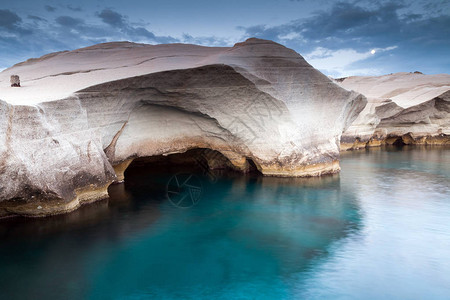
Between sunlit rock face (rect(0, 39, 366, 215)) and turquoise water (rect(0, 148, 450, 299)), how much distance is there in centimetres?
105

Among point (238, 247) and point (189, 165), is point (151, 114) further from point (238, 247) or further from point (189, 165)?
point (238, 247)

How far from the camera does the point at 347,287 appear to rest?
5.44 m

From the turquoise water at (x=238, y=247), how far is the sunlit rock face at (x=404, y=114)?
11203 mm

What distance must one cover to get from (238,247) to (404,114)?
62.7 feet

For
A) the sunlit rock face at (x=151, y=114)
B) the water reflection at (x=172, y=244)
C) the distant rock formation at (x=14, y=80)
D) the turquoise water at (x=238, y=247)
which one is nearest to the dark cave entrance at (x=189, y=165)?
the sunlit rock face at (x=151, y=114)

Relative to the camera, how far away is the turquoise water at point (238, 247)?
529cm

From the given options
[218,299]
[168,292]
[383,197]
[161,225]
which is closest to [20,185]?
[161,225]

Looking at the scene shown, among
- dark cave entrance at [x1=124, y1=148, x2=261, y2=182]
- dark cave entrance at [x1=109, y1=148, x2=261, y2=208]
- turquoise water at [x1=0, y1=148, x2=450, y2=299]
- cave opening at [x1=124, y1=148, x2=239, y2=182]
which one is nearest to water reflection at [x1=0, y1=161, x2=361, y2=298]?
turquoise water at [x1=0, y1=148, x2=450, y2=299]

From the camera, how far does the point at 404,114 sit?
22172mm

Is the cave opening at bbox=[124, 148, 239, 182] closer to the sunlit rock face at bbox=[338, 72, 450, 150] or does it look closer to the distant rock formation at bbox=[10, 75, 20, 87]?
the distant rock formation at bbox=[10, 75, 20, 87]

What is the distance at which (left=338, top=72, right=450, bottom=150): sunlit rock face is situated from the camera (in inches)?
838

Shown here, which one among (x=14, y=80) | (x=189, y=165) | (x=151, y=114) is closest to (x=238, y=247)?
(x=151, y=114)

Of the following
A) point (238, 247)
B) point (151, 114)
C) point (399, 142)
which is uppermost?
point (151, 114)

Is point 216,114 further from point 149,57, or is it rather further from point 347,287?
point 347,287
